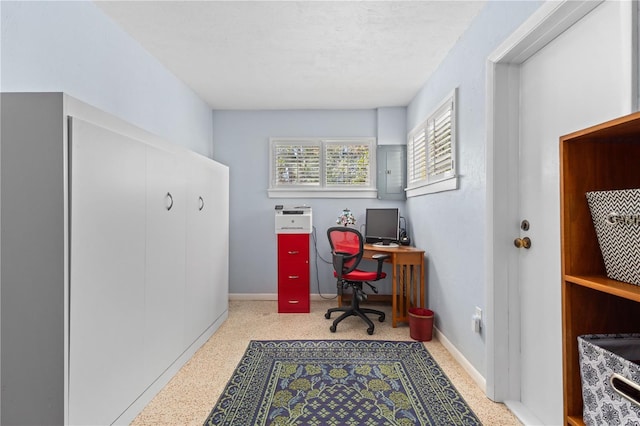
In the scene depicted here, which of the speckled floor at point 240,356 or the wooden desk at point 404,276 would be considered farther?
the wooden desk at point 404,276

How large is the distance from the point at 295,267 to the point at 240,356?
1.24 m

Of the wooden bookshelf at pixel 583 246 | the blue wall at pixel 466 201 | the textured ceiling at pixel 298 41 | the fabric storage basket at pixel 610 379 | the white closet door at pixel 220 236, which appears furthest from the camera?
the white closet door at pixel 220 236

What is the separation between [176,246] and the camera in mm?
2166

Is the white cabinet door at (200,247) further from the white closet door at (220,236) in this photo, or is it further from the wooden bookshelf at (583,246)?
the wooden bookshelf at (583,246)

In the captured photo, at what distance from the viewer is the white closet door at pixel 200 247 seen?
7.83 ft

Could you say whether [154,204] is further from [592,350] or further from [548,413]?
[548,413]

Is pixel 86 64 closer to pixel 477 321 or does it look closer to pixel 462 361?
pixel 477 321

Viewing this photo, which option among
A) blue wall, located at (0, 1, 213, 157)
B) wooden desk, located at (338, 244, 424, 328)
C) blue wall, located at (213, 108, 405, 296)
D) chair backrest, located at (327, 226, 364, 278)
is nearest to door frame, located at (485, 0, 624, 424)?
wooden desk, located at (338, 244, 424, 328)

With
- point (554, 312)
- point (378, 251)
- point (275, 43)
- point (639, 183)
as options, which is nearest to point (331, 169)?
point (378, 251)

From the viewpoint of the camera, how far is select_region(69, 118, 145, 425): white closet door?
4.20 ft

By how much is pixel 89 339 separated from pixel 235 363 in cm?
119

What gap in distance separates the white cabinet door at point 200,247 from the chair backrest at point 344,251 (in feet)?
3.91

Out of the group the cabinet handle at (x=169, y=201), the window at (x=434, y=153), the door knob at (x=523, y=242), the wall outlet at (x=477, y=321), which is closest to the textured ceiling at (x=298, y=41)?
the window at (x=434, y=153)

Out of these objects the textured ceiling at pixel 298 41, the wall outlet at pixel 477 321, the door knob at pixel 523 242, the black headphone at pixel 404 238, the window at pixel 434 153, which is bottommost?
the wall outlet at pixel 477 321
